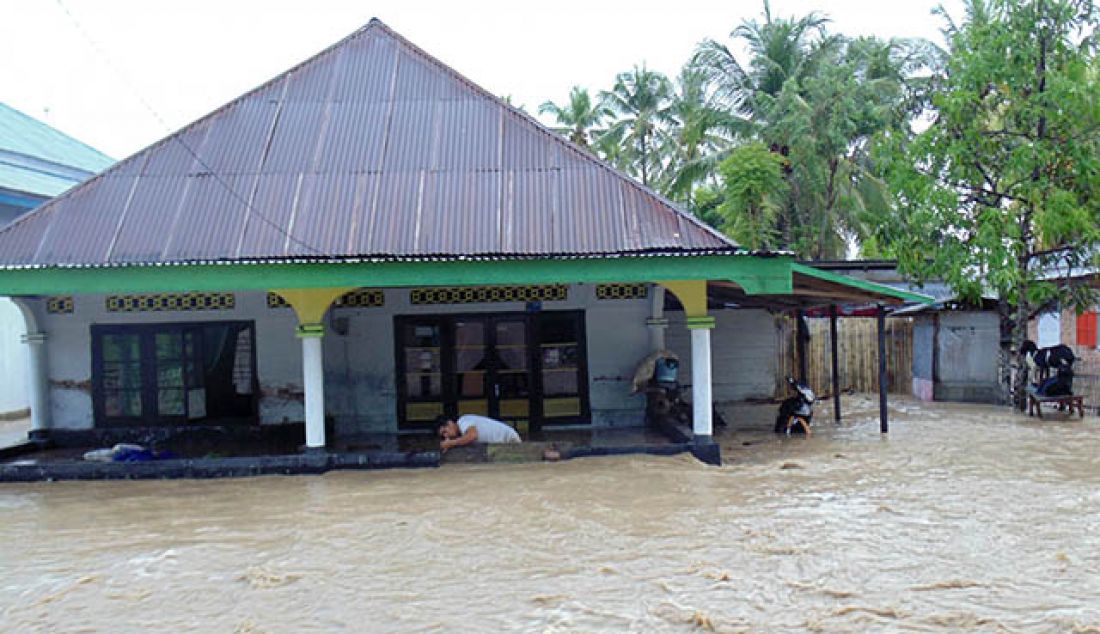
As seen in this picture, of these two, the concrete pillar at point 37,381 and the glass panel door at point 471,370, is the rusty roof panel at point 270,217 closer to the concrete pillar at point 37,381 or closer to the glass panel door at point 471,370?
the glass panel door at point 471,370

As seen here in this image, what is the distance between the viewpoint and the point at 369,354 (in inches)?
468

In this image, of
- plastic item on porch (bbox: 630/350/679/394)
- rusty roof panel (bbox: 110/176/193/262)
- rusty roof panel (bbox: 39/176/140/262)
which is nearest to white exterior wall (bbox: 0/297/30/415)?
rusty roof panel (bbox: 39/176/140/262)

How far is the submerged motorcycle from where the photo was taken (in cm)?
1195

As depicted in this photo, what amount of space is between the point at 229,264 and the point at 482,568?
458 cm

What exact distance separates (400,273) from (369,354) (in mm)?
3217

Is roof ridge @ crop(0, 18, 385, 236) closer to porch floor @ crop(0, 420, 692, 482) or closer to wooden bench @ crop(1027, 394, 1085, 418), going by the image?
porch floor @ crop(0, 420, 692, 482)

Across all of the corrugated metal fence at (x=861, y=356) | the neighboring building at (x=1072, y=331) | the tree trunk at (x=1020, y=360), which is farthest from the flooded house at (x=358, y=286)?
the neighboring building at (x=1072, y=331)

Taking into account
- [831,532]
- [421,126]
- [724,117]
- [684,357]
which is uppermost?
[724,117]

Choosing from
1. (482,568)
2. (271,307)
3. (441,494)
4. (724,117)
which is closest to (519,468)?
(441,494)

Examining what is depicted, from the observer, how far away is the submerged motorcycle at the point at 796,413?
39.2 ft

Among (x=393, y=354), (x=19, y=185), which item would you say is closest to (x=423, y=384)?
(x=393, y=354)

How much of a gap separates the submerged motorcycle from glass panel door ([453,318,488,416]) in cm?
418

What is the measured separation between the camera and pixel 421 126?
445 inches

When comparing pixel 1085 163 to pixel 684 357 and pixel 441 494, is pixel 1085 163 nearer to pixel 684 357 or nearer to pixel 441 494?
pixel 684 357
